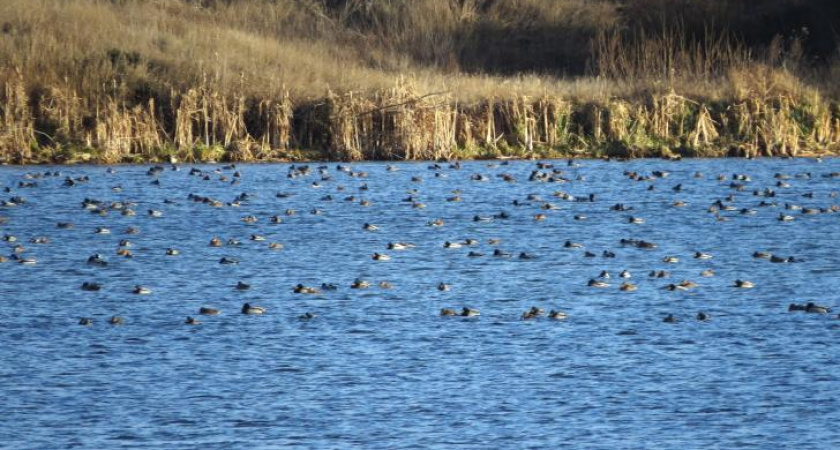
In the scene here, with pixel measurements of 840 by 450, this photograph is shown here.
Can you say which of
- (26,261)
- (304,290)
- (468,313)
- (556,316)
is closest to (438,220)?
(304,290)

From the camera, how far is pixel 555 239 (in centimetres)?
2355

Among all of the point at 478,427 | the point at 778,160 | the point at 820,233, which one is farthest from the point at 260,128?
the point at 478,427

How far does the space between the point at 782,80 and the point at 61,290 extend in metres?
23.6

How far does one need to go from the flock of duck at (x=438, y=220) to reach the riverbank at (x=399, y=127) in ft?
4.90

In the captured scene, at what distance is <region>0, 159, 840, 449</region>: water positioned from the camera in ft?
40.8

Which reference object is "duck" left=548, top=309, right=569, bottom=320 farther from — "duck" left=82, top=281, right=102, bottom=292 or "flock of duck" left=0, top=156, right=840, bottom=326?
"duck" left=82, top=281, right=102, bottom=292

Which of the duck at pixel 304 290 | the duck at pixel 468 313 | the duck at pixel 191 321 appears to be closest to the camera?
the duck at pixel 191 321

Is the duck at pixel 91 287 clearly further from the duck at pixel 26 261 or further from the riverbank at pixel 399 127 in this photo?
the riverbank at pixel 399 127

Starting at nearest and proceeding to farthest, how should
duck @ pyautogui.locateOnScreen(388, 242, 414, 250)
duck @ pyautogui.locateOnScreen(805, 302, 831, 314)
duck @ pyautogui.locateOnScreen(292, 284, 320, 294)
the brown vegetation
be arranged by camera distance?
duck @ pyautogui.locateOnScreen(805, 302, 831, 314)
duck @ pyautogui.locateOnScreen(292, 284, 320, 294)
duck @ pyautogui.locateOnScreen(388, 242, 414, 250)
the brown vegetation

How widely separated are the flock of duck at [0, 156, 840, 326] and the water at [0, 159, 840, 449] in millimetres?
185

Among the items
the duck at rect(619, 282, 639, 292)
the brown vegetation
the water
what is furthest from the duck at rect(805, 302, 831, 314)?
the brown vegetation

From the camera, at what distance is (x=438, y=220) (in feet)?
83.4

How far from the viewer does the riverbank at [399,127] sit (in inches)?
1380

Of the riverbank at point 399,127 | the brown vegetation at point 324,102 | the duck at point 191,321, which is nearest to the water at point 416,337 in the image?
the duck at point 191,321
